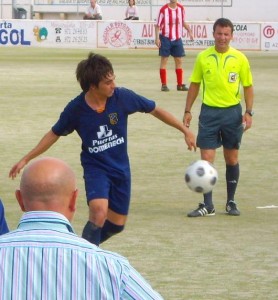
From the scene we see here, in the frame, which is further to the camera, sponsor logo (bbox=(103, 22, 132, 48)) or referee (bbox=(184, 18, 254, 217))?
sponsor logo (bbox=(103, 22, 132, 48))

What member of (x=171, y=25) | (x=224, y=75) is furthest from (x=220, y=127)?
(x=171, y=25)

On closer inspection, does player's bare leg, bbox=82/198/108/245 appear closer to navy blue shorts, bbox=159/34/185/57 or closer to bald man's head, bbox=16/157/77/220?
bald man's head, bbox=16/157/77/220

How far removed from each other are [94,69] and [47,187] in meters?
5.00

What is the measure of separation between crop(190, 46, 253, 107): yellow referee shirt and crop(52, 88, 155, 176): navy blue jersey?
2589 millimetres

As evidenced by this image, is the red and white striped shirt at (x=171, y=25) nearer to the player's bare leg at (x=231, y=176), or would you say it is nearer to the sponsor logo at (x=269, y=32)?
the player's bare leg at (x=231, y=176)

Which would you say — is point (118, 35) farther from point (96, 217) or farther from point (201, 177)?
point (96, 217)

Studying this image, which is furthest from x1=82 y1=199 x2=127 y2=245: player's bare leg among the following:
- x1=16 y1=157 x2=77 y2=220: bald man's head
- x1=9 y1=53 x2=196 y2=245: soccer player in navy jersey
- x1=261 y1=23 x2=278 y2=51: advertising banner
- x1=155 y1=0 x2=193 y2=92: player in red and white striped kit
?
x1=261 y1=23 x2=278 y2=51: advertising banner

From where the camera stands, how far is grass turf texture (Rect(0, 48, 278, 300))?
8805 mm

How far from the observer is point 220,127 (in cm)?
1145

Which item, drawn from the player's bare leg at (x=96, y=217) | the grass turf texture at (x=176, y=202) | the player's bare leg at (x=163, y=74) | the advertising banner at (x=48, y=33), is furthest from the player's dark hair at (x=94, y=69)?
the advertising banner at (x=48, y=33)

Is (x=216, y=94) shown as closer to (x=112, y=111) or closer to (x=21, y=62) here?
(x=112, y=111)

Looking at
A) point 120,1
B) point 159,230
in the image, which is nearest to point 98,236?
point 159,230

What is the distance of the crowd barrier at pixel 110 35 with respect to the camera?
42.7 metres

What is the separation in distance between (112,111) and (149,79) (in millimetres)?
19624
